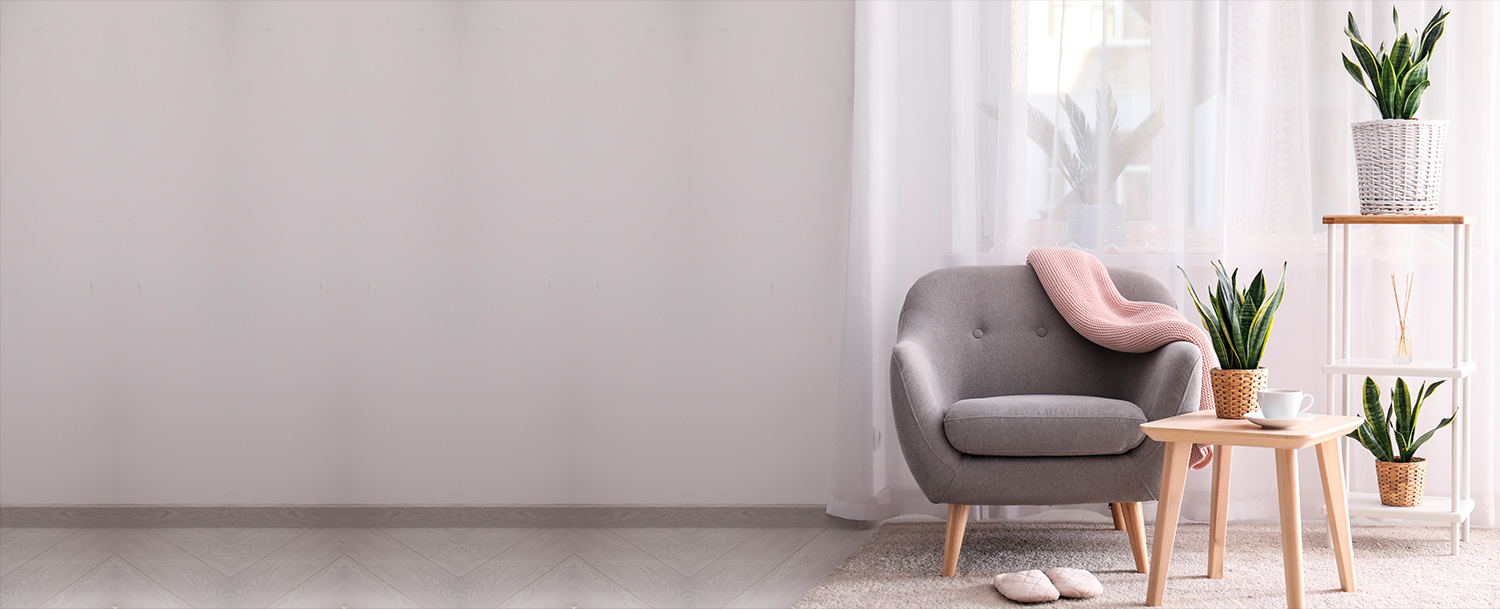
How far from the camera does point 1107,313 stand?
2.23 m

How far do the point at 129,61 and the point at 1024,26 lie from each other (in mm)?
2796

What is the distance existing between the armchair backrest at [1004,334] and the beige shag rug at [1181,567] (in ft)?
1.39

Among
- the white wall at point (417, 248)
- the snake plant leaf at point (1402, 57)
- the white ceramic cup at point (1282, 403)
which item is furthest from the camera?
the white wall at point (417, 248)

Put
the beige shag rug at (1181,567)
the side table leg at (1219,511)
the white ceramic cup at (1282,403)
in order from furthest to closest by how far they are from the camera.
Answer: the side table leg at (1219,511), the beige shag rug at (1181,567), the white ceramic cup at (1282,403)

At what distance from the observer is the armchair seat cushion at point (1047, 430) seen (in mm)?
1860

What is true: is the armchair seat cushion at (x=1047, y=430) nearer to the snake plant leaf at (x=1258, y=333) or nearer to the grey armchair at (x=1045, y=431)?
the grey armchair at (x=1045, y=431)

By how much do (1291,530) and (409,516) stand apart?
242cm

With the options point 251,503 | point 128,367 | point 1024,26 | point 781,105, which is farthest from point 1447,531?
point 128,367

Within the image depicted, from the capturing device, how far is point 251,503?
274cm

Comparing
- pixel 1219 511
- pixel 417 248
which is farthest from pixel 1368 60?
pixel 417 248

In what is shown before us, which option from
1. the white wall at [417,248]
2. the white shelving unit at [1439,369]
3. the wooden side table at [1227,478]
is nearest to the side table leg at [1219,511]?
the wooden side table at [1227,478]

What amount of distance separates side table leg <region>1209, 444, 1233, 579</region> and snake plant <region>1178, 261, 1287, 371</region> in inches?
10.6

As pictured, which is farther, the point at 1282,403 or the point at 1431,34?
the point at 1431,34

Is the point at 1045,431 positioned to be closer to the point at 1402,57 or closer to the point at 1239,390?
the point at 1239,390
